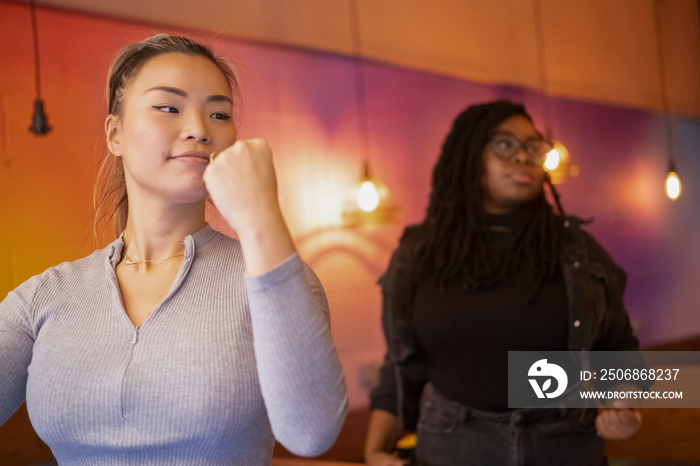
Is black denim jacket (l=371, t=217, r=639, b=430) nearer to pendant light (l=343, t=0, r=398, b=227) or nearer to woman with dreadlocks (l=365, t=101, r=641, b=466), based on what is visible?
woman with dreadlocks (l=365, t=101, r=641, b=466)

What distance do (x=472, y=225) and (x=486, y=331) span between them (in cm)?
45

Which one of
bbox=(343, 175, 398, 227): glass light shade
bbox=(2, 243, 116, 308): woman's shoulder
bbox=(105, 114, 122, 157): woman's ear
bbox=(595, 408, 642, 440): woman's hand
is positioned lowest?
bbox=(595, 408, 642, 440): woman's hand

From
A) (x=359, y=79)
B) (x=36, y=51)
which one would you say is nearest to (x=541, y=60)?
(x=359, y=79)

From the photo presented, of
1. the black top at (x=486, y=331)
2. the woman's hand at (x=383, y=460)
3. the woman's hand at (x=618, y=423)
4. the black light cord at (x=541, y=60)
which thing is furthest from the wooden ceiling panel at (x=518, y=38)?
the woman's hand at (x=618, y=423)

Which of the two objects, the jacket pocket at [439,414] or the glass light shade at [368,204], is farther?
the glass light shade at [368,204]

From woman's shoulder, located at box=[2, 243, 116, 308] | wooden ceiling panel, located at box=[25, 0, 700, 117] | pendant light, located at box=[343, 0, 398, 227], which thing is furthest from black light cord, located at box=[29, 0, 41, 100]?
woman's shoulder, located at box=[2, 243, 116, 308]

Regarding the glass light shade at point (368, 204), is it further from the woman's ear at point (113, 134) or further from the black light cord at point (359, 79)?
the woman's ear at point (113, 134)

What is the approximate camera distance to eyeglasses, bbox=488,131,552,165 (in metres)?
2.18

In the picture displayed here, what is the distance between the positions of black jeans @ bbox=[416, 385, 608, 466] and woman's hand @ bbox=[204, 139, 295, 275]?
1241 mm

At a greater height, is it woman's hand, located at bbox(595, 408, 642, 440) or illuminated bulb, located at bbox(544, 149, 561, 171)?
illuminated bulb, located at bbox(544, 149, 561, 171)

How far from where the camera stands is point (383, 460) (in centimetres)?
180

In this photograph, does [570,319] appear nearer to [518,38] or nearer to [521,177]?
[521,177]

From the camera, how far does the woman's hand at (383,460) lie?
5.75 ft

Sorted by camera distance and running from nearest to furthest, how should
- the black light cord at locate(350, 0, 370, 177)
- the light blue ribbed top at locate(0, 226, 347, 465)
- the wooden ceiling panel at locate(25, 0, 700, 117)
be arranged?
1. the light blue ribbed top at locate(0, 226, 347, 465)
2. the wooden ceiling panel at locate(25, 0, 700, 117)
3. the black light cord at locate(350, 0, 370, 177)
